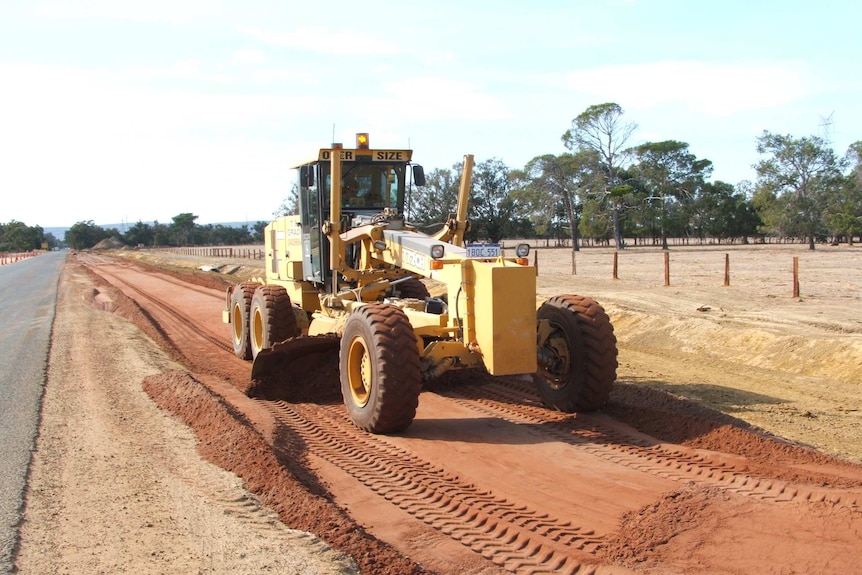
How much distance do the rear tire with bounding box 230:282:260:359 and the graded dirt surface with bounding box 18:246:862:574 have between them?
1.90 feet

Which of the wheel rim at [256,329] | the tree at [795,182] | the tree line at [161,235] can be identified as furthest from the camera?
the tree line at [161,235]

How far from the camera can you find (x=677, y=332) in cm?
1443

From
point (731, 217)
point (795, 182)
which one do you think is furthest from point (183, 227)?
point (795, 182)

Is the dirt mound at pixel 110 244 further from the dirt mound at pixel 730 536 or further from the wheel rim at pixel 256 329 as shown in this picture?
the dirt mound at pixel 730 536

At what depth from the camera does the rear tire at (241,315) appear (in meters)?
13.2

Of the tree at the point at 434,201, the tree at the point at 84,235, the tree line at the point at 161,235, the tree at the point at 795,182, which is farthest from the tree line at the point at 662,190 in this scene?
the tree at the point at 84,235

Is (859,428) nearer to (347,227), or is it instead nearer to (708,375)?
(708,375)

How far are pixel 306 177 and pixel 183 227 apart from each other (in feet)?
480

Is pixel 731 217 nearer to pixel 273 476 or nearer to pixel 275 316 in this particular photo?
pixel 275 316

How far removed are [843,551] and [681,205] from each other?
202ft

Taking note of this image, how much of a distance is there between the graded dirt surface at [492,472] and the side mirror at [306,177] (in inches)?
93.6

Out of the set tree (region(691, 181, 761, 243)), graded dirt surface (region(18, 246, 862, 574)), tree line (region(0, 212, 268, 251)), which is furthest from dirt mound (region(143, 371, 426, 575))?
tree line (region(0, 212, 268, 251))

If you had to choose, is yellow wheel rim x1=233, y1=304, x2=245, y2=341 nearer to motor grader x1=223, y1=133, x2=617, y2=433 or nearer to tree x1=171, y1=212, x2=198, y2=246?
motor grader x1=223, y1=133, x2=617, y2=433

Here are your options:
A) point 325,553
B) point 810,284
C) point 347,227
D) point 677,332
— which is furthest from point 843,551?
point 810,284
